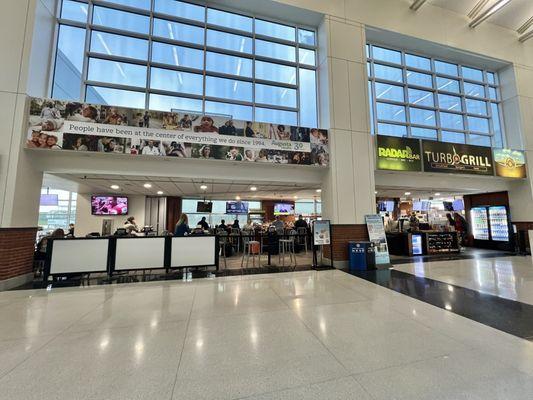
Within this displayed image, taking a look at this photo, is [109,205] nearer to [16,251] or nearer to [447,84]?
[16,251]

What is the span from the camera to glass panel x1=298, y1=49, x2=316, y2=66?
8031mm

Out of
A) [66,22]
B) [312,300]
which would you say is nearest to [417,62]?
[312,300]

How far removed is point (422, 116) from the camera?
29.1 ft

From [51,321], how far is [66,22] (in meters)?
7.34

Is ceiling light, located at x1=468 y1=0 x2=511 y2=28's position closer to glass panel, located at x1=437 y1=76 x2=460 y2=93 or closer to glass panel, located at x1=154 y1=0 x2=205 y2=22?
glass panel, located at x1=437 y1=76 x2=460 y2=93

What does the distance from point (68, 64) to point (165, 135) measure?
3.27 meters

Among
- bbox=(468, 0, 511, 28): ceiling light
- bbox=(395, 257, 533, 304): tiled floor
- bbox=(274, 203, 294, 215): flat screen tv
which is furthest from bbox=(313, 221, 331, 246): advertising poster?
bbox=(468, 0, 511, 28): ceiling light

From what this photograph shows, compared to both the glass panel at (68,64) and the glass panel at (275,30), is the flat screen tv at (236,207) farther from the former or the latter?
the glass panel at (68,64)

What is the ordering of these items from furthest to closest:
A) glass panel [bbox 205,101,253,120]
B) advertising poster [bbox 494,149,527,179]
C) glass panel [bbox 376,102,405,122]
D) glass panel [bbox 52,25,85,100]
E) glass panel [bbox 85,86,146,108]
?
advertising poster [bbox 494,149,527,179], glass panel [bbox 376,102,405,122], glass panel [bbox 205,101,253,120], glass panel [bbox 85,86,146,108], glass panel [bbox 52,25,85,100]

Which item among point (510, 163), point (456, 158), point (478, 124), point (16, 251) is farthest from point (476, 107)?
point (16, 251)

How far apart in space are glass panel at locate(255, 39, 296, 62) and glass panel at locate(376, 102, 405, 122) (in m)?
3.41

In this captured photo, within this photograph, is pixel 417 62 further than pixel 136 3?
Yes

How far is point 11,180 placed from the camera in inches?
187

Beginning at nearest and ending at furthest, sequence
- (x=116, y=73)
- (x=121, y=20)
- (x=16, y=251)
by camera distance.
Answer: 1. (x=16, y=251)
2. (x=116, y=73)
3. (x=121, y=20)
